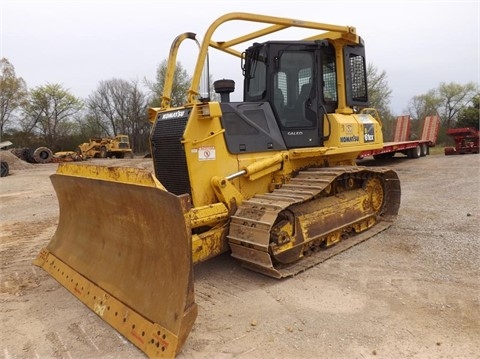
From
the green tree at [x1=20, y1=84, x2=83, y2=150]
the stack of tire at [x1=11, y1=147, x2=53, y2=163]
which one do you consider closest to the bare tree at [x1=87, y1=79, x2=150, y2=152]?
the green tree at [x1=20, y1=84, x2=83, y2=150]

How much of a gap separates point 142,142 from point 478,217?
46360 millimetres

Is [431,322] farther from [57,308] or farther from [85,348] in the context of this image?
[57,308]

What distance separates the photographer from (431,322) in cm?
329

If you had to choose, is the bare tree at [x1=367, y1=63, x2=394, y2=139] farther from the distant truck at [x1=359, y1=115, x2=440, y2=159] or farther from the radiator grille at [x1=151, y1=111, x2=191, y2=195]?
the radiator grille at [x1=151, y1=111, x2=191, y2=195]

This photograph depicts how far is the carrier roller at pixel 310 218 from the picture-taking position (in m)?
4.25

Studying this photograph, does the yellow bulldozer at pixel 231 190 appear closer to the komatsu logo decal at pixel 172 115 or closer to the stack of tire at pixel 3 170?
the komatsu logo decal at pixel 172 115

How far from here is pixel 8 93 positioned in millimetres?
42062

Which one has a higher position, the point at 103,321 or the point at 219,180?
the point at 219,180

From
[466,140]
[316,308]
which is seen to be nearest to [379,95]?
[466,140]

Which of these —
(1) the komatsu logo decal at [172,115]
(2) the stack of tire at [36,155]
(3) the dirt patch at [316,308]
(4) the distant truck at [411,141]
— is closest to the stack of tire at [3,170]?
(2) the stack of tire at [36,155]

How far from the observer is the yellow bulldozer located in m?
3.35

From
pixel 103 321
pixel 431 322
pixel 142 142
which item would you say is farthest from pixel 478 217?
pixel 142 142

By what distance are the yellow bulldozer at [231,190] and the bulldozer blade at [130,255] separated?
1 cm

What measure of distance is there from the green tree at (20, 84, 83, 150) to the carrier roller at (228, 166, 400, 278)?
143ft
